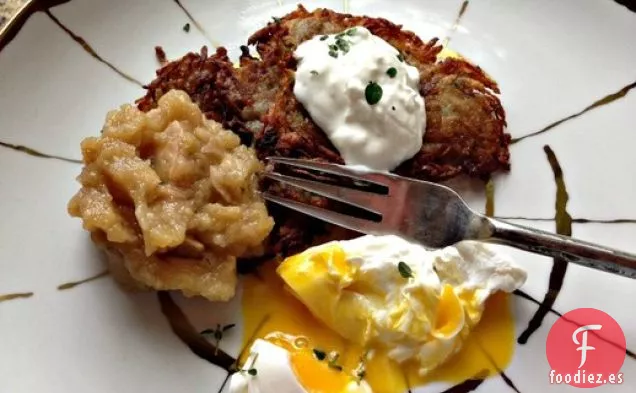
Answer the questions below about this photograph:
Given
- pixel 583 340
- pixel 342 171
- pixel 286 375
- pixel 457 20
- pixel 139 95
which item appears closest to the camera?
pixel 286 375

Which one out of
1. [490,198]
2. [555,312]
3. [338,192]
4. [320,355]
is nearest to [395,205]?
[338,192]

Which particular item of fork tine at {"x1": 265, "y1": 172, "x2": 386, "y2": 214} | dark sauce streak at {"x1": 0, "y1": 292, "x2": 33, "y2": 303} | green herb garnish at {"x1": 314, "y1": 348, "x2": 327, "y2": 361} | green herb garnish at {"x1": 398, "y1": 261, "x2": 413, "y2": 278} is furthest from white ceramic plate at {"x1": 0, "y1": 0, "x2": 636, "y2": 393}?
fork tine at {"x1": 265, "y1": 172, "x2": 386, "y2": 214}

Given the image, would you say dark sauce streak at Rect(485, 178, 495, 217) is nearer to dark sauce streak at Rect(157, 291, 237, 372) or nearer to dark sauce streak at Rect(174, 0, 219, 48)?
dark sauce streak at Rect(157, 291, 237, 372)

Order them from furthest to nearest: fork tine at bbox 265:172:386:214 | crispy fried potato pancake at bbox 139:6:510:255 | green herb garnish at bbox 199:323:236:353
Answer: crispy fried potato pancake at bbox 139:6:510:255
fork tine at bbox 265:172:386:214
green herb garnish at bbox 199:323:236:353

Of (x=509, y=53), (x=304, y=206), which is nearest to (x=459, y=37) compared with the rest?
(x=509, y=53)

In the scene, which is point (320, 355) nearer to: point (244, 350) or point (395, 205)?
point (244, 350)

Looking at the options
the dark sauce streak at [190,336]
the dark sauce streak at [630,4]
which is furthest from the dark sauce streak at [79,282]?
the dark sauce streak at [630,4]
